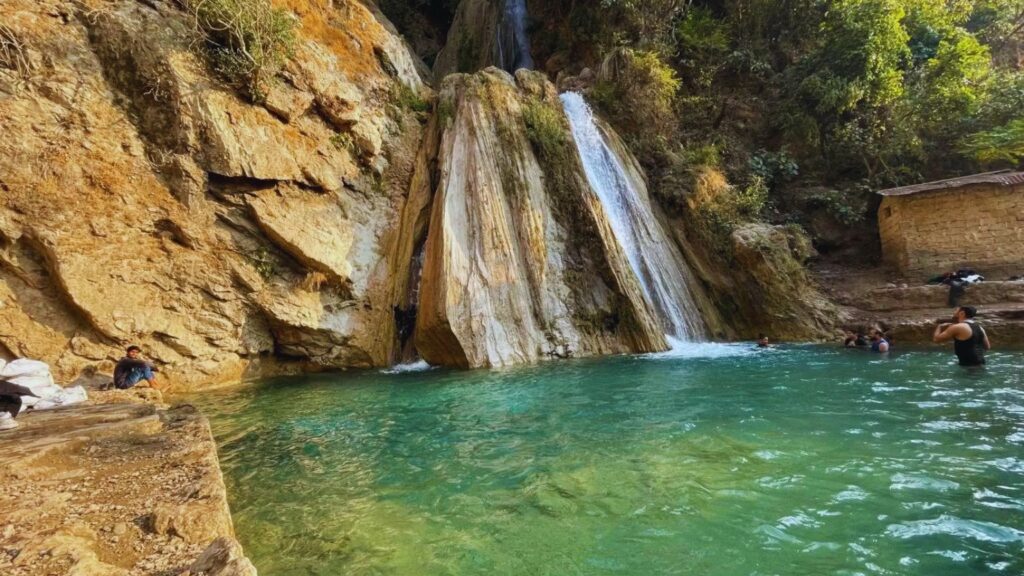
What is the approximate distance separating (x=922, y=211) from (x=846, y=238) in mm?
2470

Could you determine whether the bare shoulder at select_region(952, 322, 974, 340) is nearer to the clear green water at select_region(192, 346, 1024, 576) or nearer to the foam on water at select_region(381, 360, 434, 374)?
the clear green water at select_region(192, 346, 1024, 576)

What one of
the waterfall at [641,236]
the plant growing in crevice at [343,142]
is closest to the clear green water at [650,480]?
the waterfall at [641,236]

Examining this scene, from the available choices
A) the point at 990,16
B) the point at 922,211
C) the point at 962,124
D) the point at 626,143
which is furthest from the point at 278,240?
the point at 990,16

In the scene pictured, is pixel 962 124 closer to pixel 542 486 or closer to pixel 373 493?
pixel 542 486

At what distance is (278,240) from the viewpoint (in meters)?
10.4

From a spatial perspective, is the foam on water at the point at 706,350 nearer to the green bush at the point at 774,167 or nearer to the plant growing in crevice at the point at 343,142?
the green bush at the point at 774,167

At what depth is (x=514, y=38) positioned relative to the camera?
21906 mm

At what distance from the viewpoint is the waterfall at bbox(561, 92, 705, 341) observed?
40.2 ft

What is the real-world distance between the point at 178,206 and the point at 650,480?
391 inches

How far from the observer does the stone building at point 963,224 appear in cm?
1191

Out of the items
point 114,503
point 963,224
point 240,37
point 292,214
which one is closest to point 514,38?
point 240,37

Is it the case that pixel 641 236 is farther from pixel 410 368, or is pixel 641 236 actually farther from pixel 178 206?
pixel 178 206

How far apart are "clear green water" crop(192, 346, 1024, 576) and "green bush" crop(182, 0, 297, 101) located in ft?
23.1

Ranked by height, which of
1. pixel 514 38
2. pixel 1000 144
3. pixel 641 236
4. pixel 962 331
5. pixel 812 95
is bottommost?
pixel 962 331
